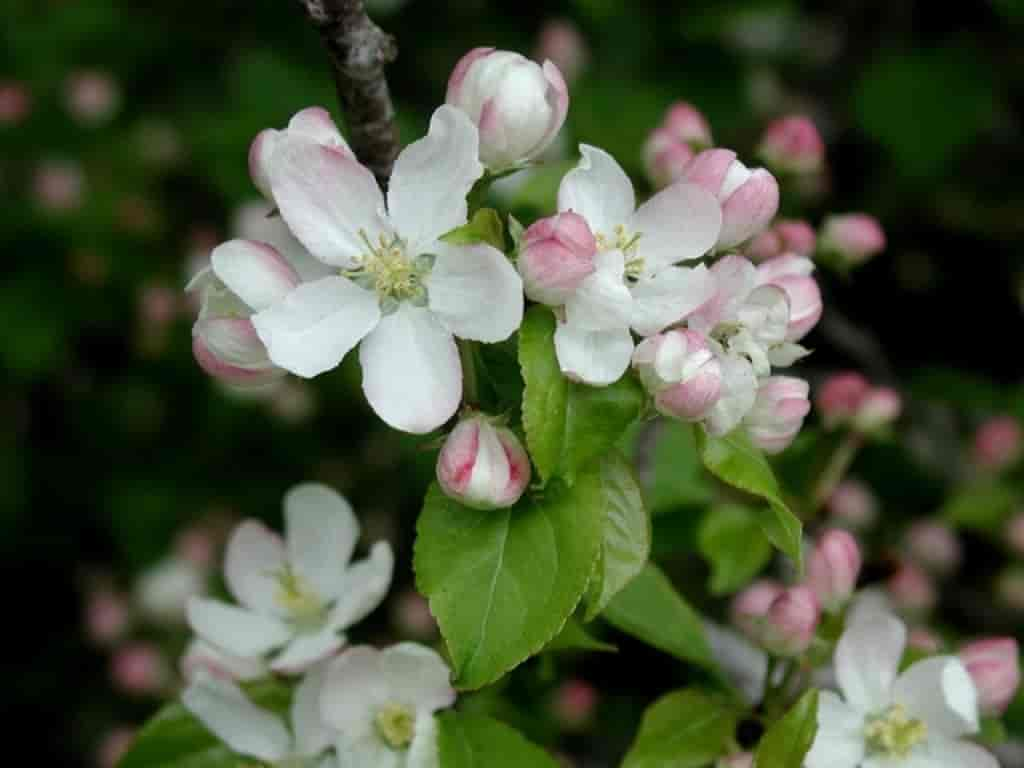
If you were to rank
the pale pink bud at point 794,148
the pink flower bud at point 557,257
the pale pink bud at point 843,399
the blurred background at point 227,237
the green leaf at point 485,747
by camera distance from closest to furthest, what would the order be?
the pink flower bud at point 557,257 → the green leaf at point 485,747 → the pale pink bud at point 794,148 → the pale pink bud at point 843,399 → the blurred background at point 227,237

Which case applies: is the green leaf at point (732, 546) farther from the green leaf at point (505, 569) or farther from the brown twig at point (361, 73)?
the brown twig at point (361, 73)

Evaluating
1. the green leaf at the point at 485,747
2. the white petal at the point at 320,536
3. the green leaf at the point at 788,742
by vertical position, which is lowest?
the white petal at the point at 320,536

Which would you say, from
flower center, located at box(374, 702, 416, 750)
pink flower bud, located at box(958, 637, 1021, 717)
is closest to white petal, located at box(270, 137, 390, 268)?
flower center, located at box(374, 702, 416, 750)

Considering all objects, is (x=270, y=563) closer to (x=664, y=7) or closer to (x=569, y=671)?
(x=569, y=671)

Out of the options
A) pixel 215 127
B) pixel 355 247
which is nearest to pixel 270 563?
pixel 355 247

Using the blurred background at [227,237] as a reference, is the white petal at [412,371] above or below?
above

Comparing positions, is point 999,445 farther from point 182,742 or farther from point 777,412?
point 182,742

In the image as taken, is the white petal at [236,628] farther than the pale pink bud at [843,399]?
No

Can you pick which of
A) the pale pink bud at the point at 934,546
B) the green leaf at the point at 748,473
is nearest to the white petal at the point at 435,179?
the green leaf at the point at 748,473
